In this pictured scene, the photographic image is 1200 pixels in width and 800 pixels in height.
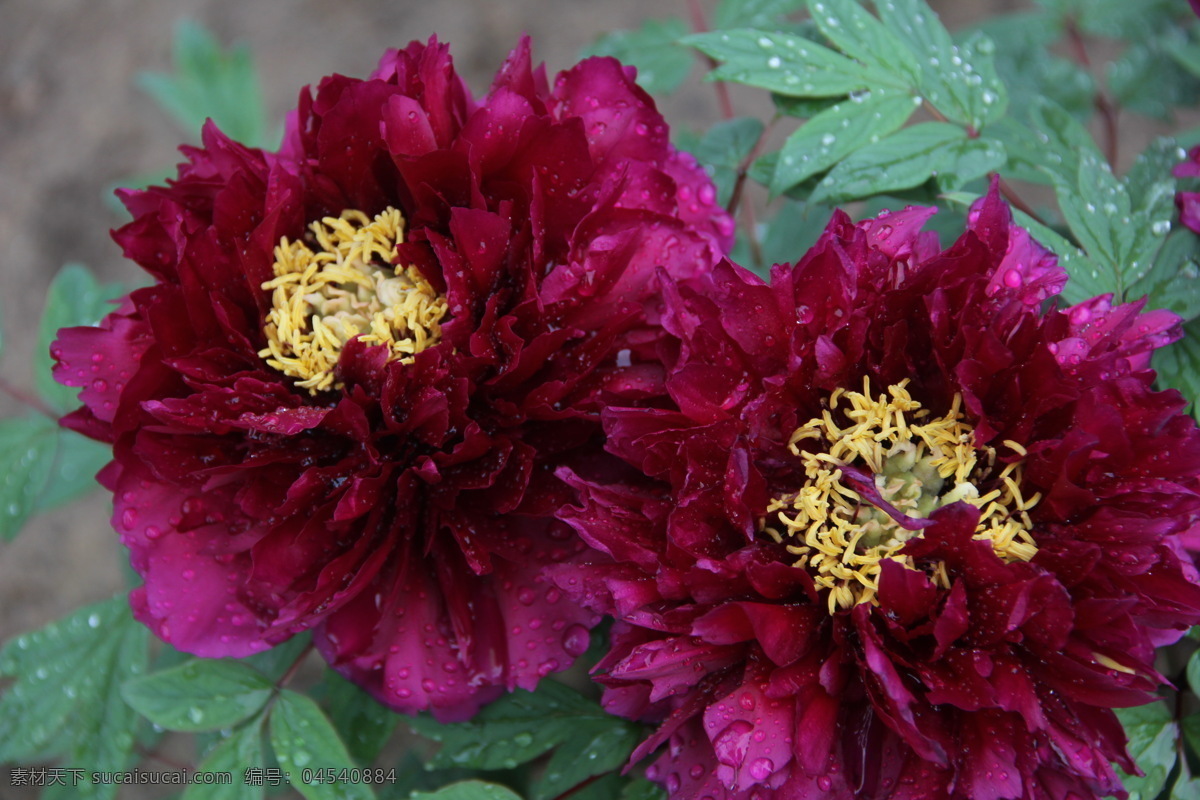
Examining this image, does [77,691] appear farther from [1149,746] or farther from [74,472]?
[1149,746]

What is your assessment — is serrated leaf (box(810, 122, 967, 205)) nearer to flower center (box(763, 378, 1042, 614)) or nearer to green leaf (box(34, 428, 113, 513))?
flower center (box(763, 378, 1042, 614))

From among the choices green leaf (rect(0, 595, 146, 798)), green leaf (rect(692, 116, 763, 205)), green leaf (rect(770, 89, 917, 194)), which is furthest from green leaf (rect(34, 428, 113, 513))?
green leaf (rect(770, 89, 917, 194))

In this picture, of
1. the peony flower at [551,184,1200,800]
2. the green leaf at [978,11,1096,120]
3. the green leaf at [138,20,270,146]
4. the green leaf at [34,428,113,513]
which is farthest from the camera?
the green leaf at [138,20,270,146]

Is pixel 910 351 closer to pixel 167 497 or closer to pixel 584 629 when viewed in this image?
pixel 584 629

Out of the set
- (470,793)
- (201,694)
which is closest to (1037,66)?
(470,793)

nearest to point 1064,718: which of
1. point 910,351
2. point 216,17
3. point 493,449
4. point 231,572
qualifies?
point 910,351

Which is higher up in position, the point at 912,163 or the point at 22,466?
the point at 22,466
